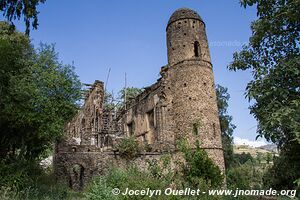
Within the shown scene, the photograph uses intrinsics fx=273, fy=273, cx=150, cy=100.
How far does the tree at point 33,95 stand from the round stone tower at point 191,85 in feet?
22.7

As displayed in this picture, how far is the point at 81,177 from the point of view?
56.6 ft

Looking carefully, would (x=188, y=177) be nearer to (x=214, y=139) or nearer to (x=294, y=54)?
(x=214, y=139)

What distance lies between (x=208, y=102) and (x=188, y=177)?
6.07 metres

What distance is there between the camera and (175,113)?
64.0 ft

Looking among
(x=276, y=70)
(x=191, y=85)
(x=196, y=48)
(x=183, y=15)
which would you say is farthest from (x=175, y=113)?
(x=276, y=70)

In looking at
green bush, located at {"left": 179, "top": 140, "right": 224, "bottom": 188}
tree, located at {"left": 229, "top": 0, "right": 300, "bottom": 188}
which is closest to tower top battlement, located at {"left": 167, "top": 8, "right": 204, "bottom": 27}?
Answer: green bush, located at {"left": 179, "top": 140, "right": 224, "bottom": 188}

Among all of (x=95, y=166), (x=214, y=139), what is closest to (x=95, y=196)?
(x=95, y=166)

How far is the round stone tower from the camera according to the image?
18.2m

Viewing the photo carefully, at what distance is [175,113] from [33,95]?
9499mm

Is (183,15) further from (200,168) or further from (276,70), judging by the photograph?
(276,70)

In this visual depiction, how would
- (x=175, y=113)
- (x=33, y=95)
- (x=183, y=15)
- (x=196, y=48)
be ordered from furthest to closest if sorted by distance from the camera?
(x=183, y=15), (x=196, y=48), (x=175, y=113), (x=33, y=95)

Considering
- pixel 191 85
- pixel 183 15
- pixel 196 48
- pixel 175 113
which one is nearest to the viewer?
pixel 191 85

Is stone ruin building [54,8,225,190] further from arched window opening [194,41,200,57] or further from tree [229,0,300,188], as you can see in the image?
tree [229,0,300,188]

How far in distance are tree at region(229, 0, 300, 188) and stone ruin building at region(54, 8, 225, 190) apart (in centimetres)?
1058
